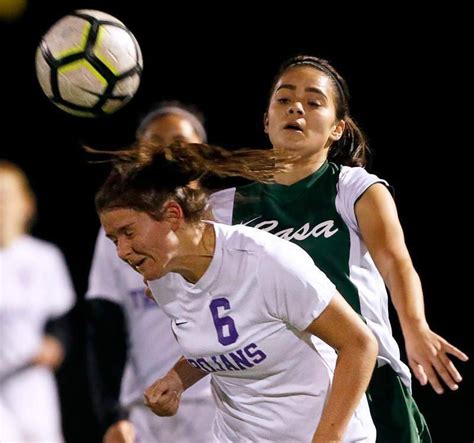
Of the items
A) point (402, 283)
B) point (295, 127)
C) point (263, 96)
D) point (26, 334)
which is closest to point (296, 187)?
point (295, 127)

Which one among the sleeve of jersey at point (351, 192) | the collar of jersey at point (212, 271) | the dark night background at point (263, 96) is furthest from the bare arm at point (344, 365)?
the dark night background at point (263, 96)

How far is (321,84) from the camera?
3.17 meters

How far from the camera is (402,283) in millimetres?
2832

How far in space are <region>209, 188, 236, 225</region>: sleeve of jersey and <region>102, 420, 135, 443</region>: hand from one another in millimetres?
819

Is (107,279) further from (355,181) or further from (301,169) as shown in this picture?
(355,181)

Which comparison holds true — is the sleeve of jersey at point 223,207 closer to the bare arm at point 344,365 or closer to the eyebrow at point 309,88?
the eyebrow at point 309,88

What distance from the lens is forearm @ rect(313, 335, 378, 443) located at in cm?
233

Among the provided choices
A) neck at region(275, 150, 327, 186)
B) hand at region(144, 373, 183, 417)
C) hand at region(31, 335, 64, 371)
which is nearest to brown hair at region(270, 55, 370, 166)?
neck at region(275, 150, 327, 186)

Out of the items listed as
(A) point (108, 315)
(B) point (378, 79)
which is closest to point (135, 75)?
(A) point (108, 315)

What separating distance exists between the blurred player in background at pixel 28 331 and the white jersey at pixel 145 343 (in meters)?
1.04

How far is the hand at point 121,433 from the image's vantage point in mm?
3539

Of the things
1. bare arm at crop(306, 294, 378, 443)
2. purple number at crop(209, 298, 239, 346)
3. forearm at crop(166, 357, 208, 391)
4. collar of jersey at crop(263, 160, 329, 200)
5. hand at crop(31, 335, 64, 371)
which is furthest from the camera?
hand at crop(31, 335, 64, 371)

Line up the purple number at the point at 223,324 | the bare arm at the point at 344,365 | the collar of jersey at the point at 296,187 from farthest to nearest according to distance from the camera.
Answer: the collar of jersey at the point at 296,187 → the purple number at the point at 223,324 → the bare arm at the point at 344,365

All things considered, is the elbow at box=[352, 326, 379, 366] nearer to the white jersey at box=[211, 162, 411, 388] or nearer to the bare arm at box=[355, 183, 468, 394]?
the bare arm at box=[355, 183, 468, 394]
